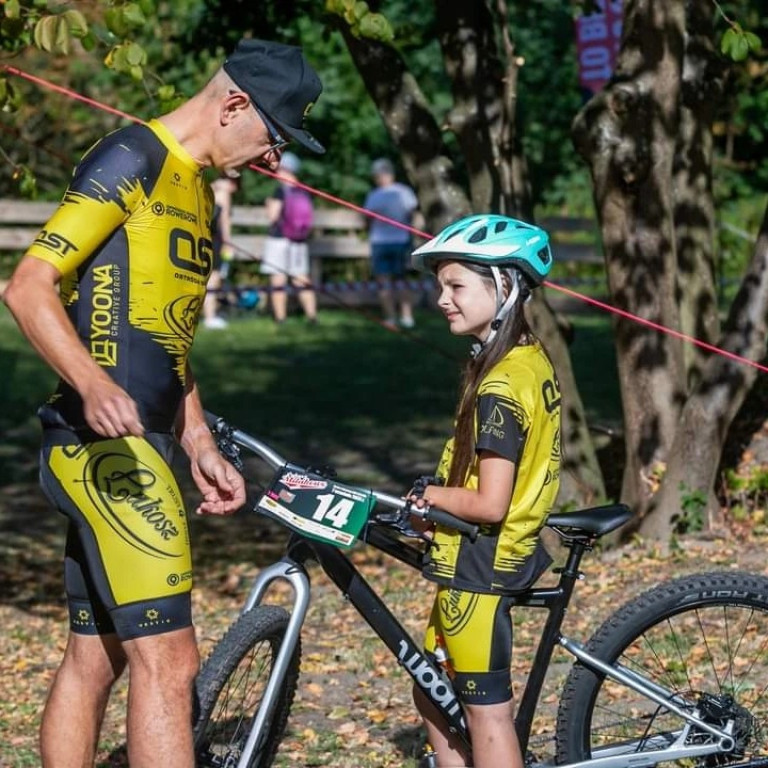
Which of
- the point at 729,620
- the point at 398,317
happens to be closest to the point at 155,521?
the point at 729,620

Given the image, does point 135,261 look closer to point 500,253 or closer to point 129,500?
point 129,500

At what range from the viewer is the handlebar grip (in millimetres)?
4168

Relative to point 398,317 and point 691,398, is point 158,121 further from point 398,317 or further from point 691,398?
point 398,317

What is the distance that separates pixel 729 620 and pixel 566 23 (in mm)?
21717

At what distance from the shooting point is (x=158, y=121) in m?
4.12

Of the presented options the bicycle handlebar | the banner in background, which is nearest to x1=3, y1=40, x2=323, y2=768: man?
the bicycle handlebar

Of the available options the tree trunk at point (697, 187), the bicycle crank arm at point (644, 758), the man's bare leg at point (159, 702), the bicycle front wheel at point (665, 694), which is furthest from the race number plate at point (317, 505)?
the tree trunk at point (697, 187)

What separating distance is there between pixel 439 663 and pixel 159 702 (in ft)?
2.65

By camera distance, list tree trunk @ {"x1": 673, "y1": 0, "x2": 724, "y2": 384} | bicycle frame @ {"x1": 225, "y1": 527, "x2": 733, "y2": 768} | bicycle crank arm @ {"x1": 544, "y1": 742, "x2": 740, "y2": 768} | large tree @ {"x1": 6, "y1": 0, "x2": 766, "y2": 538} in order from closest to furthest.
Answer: bicycle frame @ {"x1": 225, "y1": 527, "x2": 733, "y2": 768}
bicycle crank arm @ {"x1": 544, "y1": 742, "x2": 740, "y2": 768}
large tree @ {"x1": 6, "y1": 0, "x2": 766, "y2": 538}
tree trunk @ {"x1": 673, "y1": 0, "x2": 724, "y2": 384}

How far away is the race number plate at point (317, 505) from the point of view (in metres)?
4.18

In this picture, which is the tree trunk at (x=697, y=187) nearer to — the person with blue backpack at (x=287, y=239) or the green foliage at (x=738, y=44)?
the green foliage at (x=738, y=44)

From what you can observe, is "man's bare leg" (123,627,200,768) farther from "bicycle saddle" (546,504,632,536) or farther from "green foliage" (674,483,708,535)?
"green foliage" (674,483,708,535)

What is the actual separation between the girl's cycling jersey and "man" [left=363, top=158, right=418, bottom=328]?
1522cm

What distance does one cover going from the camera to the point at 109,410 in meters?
3.57
